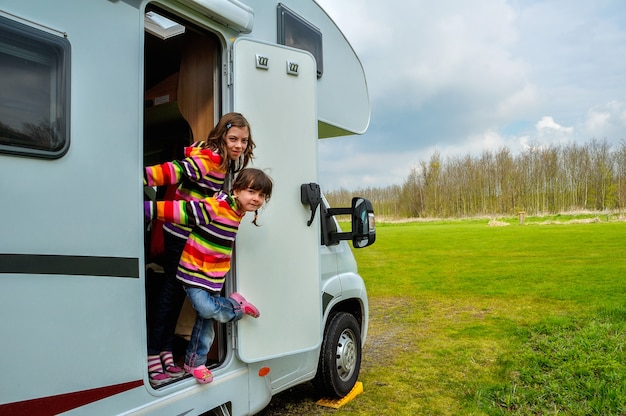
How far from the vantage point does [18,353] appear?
5.42 ft

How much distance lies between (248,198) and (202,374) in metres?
0.94

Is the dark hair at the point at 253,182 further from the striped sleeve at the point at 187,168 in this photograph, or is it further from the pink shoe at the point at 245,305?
the pink shoe at the point at 245,305

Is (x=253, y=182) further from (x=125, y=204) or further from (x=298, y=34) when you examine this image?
(x=298, y=34)

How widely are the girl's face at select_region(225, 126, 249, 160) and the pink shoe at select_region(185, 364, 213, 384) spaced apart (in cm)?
115

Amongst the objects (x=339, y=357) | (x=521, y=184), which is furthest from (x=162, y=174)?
(x=521, y=184)

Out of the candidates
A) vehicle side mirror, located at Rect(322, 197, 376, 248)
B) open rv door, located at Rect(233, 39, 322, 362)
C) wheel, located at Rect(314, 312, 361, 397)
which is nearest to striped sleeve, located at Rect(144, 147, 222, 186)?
open rv door, located at Rect(233, 39, 322, 362)

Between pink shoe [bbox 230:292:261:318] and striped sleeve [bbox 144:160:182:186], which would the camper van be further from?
striped sleeve [bbox 144:160:182:186]

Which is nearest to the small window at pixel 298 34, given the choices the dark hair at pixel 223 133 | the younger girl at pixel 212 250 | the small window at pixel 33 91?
the dark hair at pixel 223 133

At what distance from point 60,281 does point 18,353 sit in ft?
0.90

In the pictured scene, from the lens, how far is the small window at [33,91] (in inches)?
66.1

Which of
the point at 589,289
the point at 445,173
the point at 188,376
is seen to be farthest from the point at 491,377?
the point at 445,173

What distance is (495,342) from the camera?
5.84 m

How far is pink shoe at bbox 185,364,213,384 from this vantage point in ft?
8.12

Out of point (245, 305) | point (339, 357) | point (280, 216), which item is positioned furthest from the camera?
point (339, 357)
